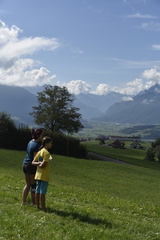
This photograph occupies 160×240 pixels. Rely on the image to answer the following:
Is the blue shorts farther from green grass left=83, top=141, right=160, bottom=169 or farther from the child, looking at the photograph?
green grass left=83, top=141, right=160, bottom=169

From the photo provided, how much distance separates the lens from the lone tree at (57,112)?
250 ft

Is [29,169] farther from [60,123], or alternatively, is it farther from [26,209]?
[60,123]

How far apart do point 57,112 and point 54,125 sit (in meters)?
3.70

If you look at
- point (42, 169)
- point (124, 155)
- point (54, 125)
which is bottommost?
point (124, 155)

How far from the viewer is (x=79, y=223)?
30.2ft

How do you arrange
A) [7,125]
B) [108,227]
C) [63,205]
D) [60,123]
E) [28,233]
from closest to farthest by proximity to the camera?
[28,233] < [108,227] < [63,205] < [7,125] < [60,123]

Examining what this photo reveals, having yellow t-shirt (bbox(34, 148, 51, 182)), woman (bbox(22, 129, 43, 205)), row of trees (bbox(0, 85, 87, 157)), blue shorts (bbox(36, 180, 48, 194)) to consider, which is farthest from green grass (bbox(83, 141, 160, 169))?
yellow t-shirt (bbox(34, 148, 51, 182))

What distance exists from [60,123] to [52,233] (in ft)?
225

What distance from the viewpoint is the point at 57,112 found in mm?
77750

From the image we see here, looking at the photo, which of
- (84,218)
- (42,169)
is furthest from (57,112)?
(84,218)

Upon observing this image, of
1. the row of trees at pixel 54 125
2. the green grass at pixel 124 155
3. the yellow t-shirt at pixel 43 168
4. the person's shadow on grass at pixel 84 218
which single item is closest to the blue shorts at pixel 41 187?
the yellow t-shirt at pixel 43 168

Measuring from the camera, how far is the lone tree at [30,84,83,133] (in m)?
76.1

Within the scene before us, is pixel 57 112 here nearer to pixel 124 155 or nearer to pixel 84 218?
pixel 124 155

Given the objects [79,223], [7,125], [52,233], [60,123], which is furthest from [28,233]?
[60,123]
